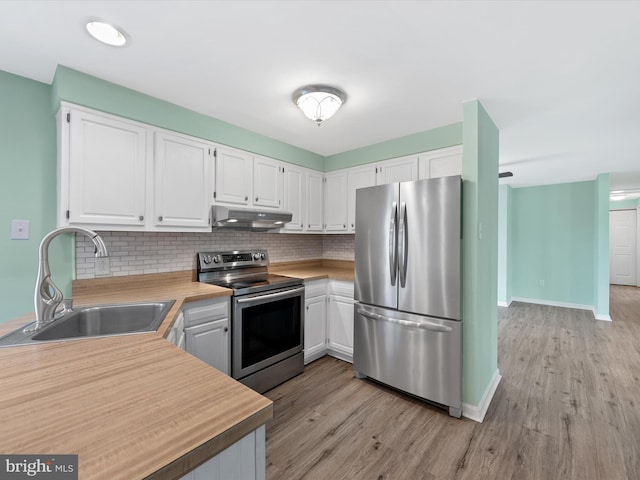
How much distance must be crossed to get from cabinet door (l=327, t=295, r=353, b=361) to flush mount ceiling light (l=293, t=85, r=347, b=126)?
1.81 metres

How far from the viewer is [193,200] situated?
7.97 ft

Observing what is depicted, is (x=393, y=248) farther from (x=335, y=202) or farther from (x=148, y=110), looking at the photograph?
(x=148, y=110)

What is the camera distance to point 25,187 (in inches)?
76.2

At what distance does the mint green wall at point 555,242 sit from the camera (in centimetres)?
534

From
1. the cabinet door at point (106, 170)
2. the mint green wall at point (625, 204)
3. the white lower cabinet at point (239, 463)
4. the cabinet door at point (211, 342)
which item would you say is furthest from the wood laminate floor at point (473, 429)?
the mint green wall at point (625, 204)

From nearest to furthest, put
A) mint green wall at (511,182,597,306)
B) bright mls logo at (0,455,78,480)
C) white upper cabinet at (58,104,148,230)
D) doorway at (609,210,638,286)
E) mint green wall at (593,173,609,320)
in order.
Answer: bright mls logo at (0,455,78,480) < white upper cabinet at (58,104,148,230) < mint green wall at (593,173,609,320) < mint green wall at (511,182,597,306) < doorway at (609,210,638,286)

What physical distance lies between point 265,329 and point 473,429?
68.0 inches

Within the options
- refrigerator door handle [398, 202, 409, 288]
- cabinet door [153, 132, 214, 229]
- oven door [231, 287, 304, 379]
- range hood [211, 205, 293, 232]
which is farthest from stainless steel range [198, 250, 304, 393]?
refrigerator door handle [398, 202, 409, 288]

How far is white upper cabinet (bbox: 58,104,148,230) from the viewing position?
1845 millimetres

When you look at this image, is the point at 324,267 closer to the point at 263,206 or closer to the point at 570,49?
the point at 263,206

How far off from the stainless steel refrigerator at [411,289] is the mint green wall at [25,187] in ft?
7.65

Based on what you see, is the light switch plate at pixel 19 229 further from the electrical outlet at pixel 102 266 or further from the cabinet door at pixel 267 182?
the cabinet door at pixel 267 182

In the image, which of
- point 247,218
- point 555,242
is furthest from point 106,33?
point 555,242

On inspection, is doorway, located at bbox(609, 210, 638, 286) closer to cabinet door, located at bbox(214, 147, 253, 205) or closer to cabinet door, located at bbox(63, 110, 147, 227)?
cabinet door, located at bbox(214, 147, 253, 205)
